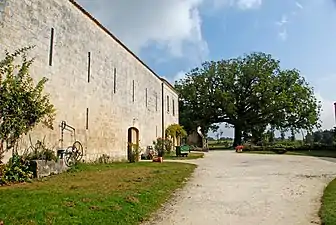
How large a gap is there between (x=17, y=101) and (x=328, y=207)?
9190 millimetres

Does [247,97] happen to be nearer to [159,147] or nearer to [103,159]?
[159,147]

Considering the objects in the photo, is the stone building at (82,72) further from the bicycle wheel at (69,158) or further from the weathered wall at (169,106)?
the weathered wall at (169,106)

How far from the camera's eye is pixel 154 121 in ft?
97.0

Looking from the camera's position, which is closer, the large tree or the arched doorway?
the arched doorway

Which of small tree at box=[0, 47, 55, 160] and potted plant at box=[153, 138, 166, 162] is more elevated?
small tree at box=[0, 47, 55, 160]

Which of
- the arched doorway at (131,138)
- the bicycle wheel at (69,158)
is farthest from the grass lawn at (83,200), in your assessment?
the arched doorway at (131,138)

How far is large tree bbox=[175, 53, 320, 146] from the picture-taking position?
4472 cm

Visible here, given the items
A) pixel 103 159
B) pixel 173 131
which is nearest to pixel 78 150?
pixel 103 159

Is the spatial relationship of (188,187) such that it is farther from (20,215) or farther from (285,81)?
(285,81)

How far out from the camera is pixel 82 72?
16188 mm

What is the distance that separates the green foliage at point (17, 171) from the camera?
32.4 ft

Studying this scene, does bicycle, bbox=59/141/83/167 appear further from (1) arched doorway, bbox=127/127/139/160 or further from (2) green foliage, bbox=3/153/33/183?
(1) arched doorway, bbox=127/127/139/160

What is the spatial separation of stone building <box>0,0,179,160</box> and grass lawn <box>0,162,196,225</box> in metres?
3.32

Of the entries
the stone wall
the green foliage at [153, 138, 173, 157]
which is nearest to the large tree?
the green foliage at [153, 138, 173, 157]
